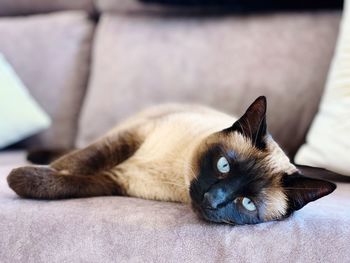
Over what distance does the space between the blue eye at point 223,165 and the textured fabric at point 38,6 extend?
125 cm

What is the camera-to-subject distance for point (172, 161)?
143 cm

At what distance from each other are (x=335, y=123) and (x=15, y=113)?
122cm

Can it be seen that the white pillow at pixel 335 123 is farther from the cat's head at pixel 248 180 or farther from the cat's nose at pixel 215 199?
the cat's nose at pixel 215 199

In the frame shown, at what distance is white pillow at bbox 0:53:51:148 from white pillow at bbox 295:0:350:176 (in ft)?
3.46

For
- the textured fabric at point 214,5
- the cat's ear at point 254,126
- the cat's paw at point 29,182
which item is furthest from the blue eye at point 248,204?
the textured fabric at point 214,5

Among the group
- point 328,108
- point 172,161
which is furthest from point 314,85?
point 172,161

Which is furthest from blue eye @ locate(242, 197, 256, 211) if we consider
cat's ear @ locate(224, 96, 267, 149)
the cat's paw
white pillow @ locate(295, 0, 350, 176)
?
the cat's paw

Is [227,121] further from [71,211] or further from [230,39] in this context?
[71,211]

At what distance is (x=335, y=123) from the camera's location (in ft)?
4.81

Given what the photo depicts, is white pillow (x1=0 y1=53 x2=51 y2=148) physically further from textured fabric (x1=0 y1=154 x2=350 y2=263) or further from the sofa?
textured fabric (x1=0 y1=154 x2=350 y2=263)

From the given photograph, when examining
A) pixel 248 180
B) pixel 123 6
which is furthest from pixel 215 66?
pixel 248 180

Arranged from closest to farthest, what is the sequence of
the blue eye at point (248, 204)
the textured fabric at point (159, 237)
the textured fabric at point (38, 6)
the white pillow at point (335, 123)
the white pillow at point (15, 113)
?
the textured fabric at point (159, 237), the blue eye at point (248, 204), the white pillow at point (335, 123), the white pillow at point (15, 113), the textured fabric at point (38, 6)

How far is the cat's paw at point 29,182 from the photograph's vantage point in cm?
Answer: 123

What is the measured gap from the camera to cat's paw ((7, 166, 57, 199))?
4.02ft
